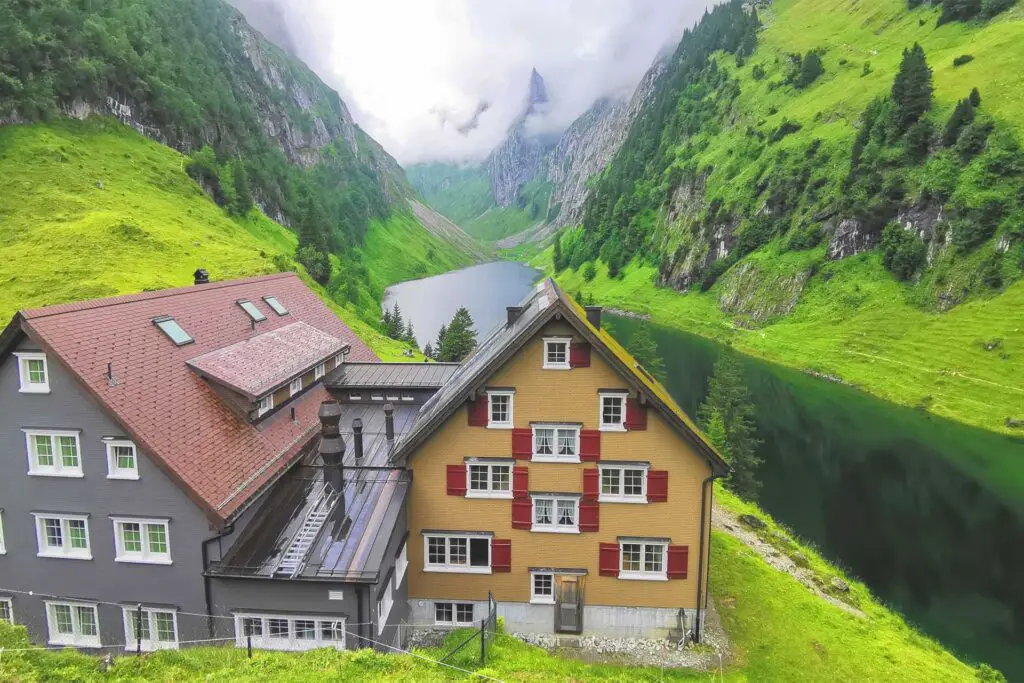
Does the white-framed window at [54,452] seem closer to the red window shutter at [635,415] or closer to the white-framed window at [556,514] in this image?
the white-framed window at [556,514]

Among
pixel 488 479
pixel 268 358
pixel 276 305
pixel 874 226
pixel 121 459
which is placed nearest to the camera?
pixel 121 459

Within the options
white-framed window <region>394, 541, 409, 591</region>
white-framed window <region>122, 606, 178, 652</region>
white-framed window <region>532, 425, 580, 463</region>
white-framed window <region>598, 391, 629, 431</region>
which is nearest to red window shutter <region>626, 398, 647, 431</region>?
white-framed window <region>598, 391, 629, 431</region>

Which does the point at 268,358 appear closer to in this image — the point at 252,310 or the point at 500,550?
the point at 252,310

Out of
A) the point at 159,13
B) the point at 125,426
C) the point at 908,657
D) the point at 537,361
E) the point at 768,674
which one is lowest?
the point at 908,657

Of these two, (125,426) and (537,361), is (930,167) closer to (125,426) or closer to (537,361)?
(537,361)

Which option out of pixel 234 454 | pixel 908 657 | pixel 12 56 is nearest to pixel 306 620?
pixel 234 454

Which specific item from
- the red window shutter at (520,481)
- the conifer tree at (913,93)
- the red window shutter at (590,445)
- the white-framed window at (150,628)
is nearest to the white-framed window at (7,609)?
the white-framed window at (150,628)

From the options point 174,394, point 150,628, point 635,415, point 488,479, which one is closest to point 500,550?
point 488,479
